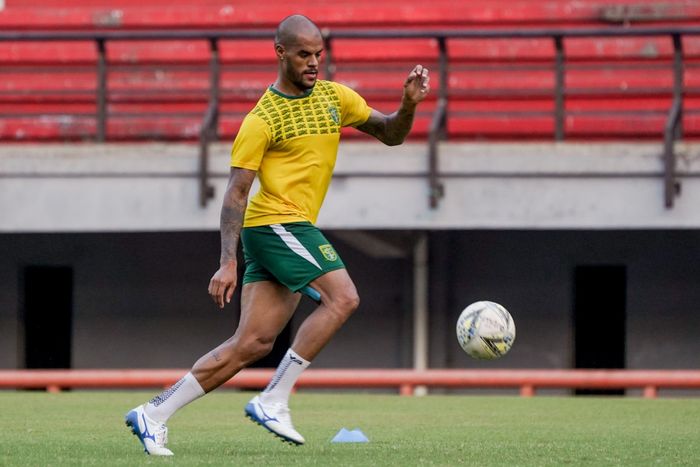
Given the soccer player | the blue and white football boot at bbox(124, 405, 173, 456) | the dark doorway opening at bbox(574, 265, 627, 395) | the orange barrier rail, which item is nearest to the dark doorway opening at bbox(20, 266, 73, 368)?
the orange barrier rail

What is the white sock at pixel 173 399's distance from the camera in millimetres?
6805

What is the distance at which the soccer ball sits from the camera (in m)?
7.52

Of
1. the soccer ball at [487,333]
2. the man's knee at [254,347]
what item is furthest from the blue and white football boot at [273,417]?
the soccer ball at [487,333]

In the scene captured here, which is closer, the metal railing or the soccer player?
the soccer player

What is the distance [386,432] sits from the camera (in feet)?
28.7

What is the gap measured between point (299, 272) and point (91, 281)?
1133 centimetres

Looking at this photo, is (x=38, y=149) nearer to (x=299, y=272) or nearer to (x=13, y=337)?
(x=13, y=337)

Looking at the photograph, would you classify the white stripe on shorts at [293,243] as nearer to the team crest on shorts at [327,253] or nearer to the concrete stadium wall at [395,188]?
the team crest on shorts at [327,253]

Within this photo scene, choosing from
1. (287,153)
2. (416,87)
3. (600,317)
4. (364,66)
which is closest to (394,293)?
(600,317)

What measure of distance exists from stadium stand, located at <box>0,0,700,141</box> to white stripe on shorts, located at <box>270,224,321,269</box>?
354 inches

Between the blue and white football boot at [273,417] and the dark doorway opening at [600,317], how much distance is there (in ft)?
34.7

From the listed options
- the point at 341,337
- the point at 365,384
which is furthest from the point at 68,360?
the point at 365,384

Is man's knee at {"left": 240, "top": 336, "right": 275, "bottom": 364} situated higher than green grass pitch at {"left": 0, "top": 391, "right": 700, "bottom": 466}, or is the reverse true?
man's knee at {"left": 240, "top": 336, "right": 275, "bottom": 364}

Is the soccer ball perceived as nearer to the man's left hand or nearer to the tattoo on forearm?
the man's left hand
